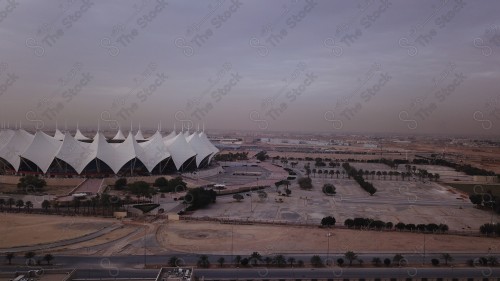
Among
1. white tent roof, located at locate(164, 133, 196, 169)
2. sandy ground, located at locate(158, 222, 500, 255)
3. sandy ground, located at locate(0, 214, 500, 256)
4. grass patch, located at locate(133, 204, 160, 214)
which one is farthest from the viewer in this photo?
white tent roof, located at locate(164, 133, 196, 169)

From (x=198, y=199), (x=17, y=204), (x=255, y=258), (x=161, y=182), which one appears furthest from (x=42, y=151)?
Answer: (x=255, y=258)

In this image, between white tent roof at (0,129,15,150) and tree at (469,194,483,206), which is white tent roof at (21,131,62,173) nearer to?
white tent roof at (0,129,15,150)

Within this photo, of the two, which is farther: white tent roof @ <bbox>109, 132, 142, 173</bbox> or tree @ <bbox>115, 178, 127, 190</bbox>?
white tent roof @ <bbox>109, 132, 142, 173</bbox>

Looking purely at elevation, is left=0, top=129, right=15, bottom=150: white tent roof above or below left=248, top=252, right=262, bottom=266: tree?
A: above

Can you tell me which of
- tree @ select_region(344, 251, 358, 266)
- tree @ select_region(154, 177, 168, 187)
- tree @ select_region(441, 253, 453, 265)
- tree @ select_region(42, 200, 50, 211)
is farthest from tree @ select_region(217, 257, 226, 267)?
tree @ select_region(154, 177, 168, 187)

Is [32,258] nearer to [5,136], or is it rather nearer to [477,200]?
[5,136]

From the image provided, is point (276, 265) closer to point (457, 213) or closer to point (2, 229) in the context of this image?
point (2, 229)

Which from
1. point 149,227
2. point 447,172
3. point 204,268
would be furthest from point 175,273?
point 447,172
